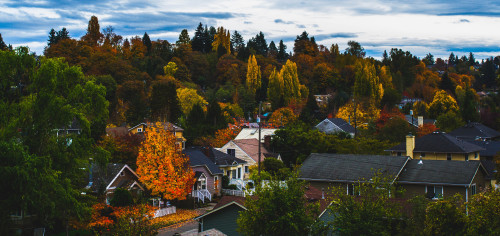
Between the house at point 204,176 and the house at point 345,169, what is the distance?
9765mm

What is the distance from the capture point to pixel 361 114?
Answer: 77.7 metres

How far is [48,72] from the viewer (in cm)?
2902

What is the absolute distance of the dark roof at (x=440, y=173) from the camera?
34.3 meters

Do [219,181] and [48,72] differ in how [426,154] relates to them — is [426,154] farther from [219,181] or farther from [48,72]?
[48,72]

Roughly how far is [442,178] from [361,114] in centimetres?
4333

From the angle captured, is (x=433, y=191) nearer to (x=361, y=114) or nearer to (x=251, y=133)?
(x=251, y=133)

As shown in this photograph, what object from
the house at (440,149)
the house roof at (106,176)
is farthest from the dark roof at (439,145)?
the house roof at (106,176)

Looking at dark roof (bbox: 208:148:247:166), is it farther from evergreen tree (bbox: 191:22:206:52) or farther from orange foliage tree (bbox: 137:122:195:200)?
evergreen tree (bbox: 191:22:206:52)

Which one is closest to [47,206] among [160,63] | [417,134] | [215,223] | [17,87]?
[17,87]

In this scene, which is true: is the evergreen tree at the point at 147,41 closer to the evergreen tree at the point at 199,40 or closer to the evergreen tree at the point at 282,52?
the evergreen tree at the point at 199,40

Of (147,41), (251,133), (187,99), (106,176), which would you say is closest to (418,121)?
(251,133)

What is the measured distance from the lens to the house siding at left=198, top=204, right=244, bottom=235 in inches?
1176

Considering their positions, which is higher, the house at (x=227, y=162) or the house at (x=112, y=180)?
the house at (x=112, y=180)

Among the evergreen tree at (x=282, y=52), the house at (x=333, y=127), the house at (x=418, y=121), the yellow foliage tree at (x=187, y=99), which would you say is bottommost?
the house at (x=418, y=121)
